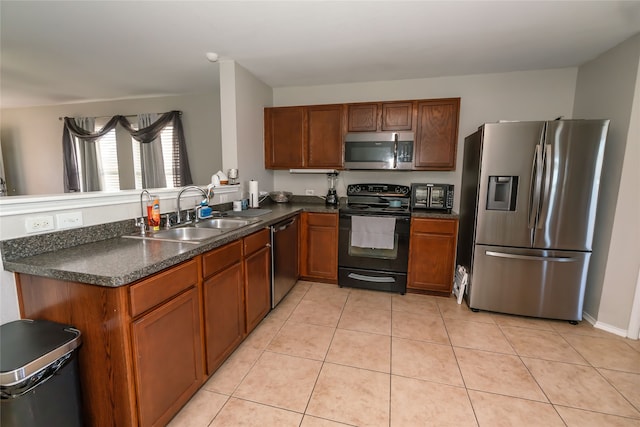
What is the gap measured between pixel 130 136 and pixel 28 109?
2300 mm

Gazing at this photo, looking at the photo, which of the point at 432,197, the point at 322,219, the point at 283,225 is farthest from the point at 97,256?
the point at 432,197

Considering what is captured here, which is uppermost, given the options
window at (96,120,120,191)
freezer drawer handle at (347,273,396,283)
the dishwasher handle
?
window at (96,120,120,191)

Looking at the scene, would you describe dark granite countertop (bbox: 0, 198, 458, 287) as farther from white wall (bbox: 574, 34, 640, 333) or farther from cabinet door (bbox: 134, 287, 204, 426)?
white wall (bbox: 574, 34, 640, 333)

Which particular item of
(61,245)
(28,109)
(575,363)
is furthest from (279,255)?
(28,109)

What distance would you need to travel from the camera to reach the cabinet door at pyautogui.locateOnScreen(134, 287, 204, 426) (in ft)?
3.97

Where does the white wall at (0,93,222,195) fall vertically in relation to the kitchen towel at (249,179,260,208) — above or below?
A: above

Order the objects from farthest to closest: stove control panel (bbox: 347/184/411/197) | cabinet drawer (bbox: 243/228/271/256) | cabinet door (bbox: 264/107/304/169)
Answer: cabinet door (bbox: 264/107/304/169), stove control panel (bbox: 347/184/411/197), cabinet drawer (bbox: 243/228/271/256)

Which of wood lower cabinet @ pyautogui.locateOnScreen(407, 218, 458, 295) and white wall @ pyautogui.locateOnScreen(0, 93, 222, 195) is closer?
wood lower cabinet @ pyautogui.locateOnScreen(407, 218, 458, 295)

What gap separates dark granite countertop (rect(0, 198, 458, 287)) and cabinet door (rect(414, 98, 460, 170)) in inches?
92.6

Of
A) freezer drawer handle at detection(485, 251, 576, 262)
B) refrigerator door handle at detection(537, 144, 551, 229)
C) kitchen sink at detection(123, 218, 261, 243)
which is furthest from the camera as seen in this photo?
freezer drawer handle at detection(485, 251, 576, 262)

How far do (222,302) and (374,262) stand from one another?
1798mm

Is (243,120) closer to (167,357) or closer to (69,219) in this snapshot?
(69,219)

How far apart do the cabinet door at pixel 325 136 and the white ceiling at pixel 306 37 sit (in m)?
0.40

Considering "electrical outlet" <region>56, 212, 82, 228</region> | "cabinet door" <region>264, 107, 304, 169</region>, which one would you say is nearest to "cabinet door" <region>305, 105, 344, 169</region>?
"cabinet door" <region>264, 107, 304, 169</region>
